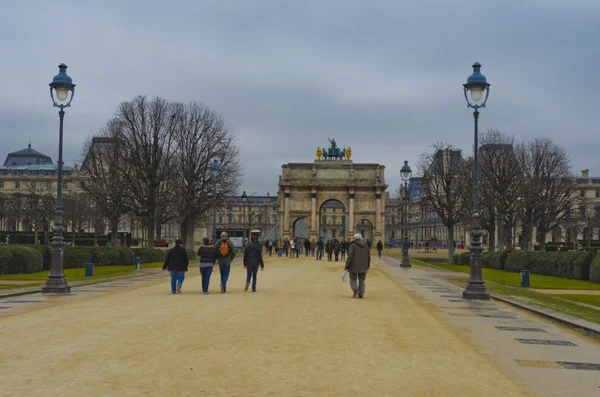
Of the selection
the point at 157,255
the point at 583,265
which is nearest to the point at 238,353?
the point at 583,265

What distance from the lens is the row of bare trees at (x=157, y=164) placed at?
5550 centimetres

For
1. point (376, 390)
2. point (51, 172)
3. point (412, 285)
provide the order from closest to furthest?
point (376, 390) → point (412, 285) → point (51, 172)

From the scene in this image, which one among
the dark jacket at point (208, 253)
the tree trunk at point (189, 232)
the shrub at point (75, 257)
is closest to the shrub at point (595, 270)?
the dark jacket at point (208, 253)

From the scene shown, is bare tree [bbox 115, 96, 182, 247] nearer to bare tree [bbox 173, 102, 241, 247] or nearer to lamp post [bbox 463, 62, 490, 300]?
bare tree [bbox 173, 102, 241, 247]

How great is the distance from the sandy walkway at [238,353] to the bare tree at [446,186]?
4882 centimetres

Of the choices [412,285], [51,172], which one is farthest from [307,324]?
[51,172]

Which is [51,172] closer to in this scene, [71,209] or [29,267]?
[71,209]

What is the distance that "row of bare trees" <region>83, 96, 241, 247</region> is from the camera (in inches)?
2185

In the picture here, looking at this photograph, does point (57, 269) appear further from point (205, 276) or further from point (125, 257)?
point (125, 257)

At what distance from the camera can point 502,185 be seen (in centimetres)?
6119

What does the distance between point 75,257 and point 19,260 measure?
606cm

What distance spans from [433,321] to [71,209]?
83.7 metres

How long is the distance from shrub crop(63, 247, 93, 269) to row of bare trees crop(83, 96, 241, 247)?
15478 millimetres

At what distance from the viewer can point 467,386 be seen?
839 cm
